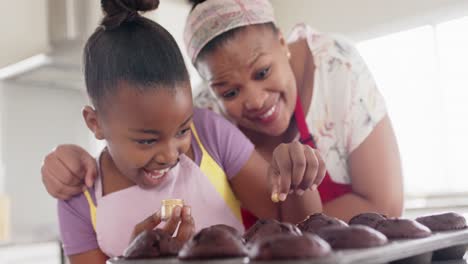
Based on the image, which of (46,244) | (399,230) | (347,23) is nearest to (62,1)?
(46,244)

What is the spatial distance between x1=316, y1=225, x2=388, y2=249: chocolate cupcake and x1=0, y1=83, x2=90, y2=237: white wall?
2.19 meters

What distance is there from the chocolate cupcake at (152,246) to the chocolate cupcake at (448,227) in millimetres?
299

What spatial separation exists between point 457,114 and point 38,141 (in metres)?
1.81

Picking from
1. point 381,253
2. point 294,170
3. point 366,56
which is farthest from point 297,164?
point 366,56

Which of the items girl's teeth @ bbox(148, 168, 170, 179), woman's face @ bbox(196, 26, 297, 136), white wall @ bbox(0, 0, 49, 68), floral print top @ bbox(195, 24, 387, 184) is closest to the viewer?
girl's teeth @ bbox(148, 168, 170, 179)

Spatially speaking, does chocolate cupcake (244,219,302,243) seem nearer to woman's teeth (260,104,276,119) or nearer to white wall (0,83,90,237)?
woman's teeth (260,104,276,119)

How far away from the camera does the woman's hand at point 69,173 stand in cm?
83

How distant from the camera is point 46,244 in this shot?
2.29 meters

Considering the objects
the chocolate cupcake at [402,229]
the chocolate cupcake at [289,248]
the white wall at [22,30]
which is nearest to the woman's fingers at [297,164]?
the chocolate cupcake at [402,229]

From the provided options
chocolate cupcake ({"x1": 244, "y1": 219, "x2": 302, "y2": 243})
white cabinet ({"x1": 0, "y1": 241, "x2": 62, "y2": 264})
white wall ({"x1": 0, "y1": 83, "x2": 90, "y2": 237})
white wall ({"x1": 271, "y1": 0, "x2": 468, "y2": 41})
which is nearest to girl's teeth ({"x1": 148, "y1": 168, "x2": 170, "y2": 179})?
chocolate cupcake ({"x1": 244, "y1": 219, "x2": 302, "y2": 243})

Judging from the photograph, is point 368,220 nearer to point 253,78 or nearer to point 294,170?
point 294,170

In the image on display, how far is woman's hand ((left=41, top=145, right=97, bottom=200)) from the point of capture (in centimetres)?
83

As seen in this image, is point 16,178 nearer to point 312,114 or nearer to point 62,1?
point 62,1

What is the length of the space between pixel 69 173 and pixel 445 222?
1.71ft
